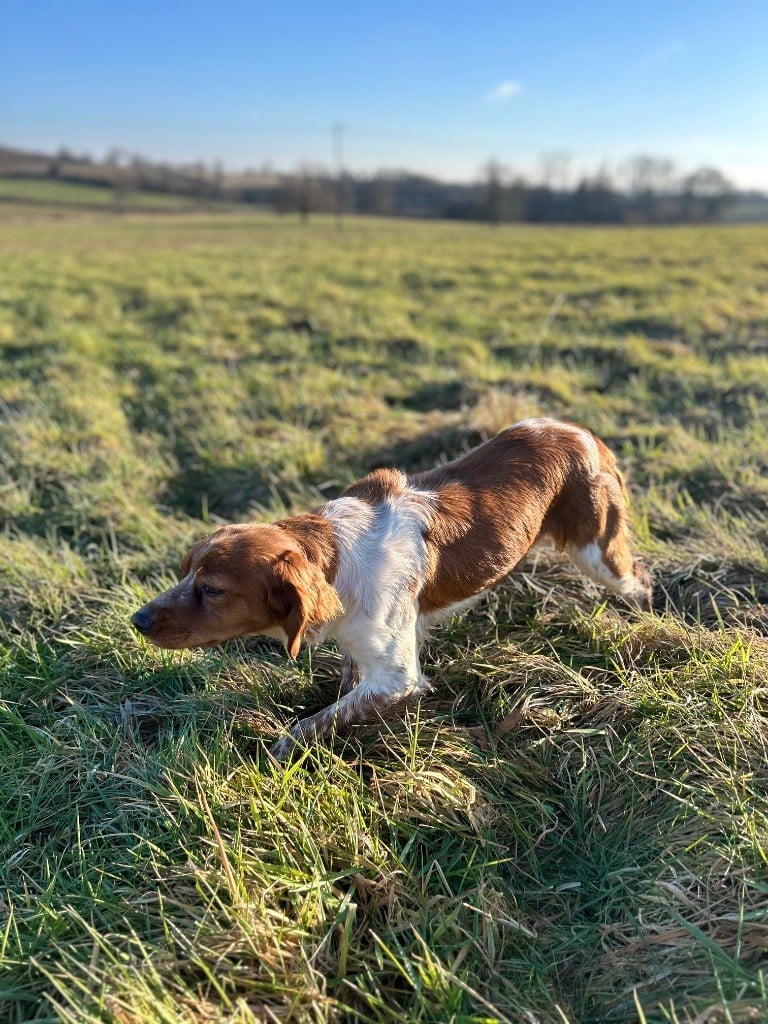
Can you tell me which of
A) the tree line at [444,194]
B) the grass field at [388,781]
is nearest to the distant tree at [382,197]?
the tree line at [444,194]

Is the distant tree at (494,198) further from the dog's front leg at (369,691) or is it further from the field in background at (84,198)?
the dog's front leg at (369,691)

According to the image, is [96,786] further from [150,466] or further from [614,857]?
[150,466]

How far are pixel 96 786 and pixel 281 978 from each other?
0.97m

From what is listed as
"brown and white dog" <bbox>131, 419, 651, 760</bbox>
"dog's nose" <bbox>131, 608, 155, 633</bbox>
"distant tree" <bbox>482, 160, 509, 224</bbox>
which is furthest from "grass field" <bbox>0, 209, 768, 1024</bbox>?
"distant tree" <bbox>482, 160, 509, 224</bbox>

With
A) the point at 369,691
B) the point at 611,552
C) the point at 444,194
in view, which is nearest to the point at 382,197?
the point at 444,194

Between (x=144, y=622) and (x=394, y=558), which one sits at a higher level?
(x=394, y=558)

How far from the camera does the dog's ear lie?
2.46 meters

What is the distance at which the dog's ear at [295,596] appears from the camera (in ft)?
8.07

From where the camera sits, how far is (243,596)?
2.48m

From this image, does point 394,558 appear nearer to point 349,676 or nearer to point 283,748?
point 349,676

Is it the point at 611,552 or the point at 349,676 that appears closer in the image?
the point at 349,676

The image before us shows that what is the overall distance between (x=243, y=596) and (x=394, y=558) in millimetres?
608

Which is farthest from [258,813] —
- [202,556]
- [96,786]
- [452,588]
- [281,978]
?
[452,588]

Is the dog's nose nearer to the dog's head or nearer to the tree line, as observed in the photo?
the dog's head
